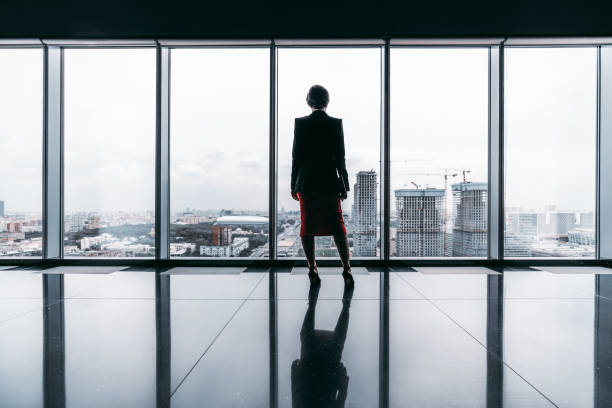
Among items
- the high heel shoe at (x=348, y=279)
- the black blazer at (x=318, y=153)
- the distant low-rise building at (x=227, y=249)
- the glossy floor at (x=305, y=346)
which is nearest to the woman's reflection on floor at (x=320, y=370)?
the glossy floor at (x=305, y=346)

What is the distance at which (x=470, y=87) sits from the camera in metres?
3.56

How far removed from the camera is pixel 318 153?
7.70 ft

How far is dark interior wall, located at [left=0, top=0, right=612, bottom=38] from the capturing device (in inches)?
122

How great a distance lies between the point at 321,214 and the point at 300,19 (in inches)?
85.1

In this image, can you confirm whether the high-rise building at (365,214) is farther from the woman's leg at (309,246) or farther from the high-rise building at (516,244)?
the high-rise building at (516,244)

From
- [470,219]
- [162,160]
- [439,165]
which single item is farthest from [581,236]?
[162,160]

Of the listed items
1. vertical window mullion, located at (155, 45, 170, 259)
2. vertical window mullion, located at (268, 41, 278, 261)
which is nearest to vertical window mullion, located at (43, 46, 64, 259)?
vertical window mullion, located at (155, 45, 170, 259)

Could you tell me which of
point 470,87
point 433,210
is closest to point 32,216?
point 433,210

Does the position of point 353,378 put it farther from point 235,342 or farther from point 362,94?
point 362,94

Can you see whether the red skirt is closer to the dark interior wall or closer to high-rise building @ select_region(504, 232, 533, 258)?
the dark interior wall

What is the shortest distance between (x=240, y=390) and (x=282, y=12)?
3316 millimetres

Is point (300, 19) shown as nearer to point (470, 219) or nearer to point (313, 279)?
point (313, 279)

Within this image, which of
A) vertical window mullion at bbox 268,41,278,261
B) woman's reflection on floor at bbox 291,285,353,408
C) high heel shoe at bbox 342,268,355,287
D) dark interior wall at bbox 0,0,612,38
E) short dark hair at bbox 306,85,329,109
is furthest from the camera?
vertical window mullion at bbox 268,41,278,261

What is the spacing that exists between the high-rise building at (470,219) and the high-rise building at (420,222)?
17 centimetres
